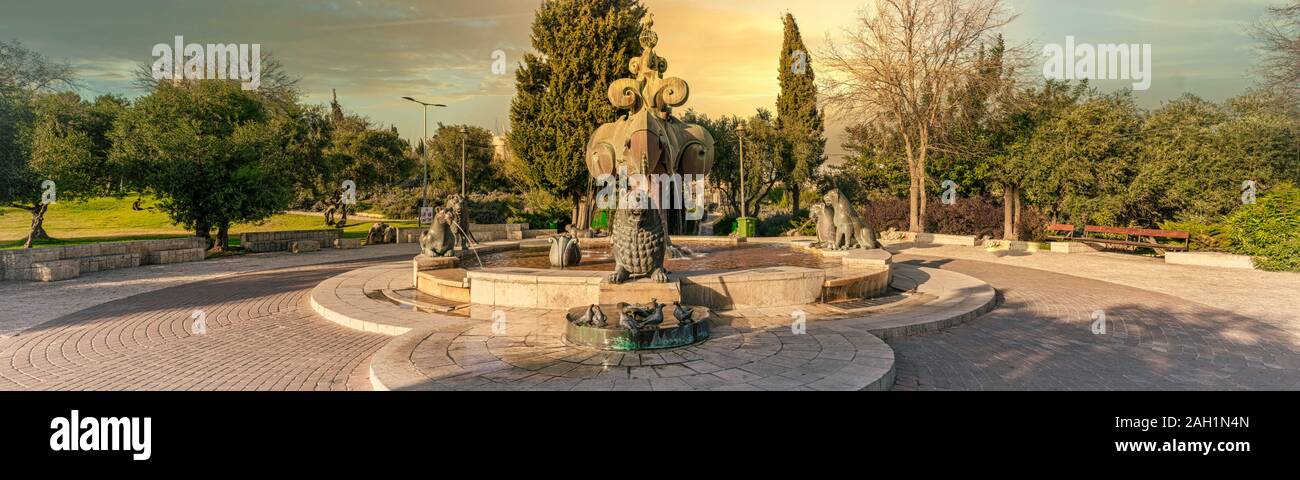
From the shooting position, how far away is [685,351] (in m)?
5.77

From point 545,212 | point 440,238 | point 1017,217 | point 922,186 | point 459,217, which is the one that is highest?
point 922,186

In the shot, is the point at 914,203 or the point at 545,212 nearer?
the point at 914,203

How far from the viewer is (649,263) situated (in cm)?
828

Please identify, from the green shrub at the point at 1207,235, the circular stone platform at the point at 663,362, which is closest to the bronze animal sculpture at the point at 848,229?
the circular stone platform at the point at 663,362

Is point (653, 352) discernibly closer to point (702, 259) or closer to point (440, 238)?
point (440, 238)

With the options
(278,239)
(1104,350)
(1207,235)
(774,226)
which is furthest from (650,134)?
(774,226)

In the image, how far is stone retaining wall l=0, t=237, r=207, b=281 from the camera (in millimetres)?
13492

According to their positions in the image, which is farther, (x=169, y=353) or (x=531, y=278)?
(x=531, y=278)

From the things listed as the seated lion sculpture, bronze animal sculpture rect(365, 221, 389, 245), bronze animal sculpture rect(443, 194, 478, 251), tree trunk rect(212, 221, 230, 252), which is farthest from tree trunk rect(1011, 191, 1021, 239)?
tree trunk rect(212, 221, 230, 252)

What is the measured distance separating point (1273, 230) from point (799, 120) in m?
24.3
